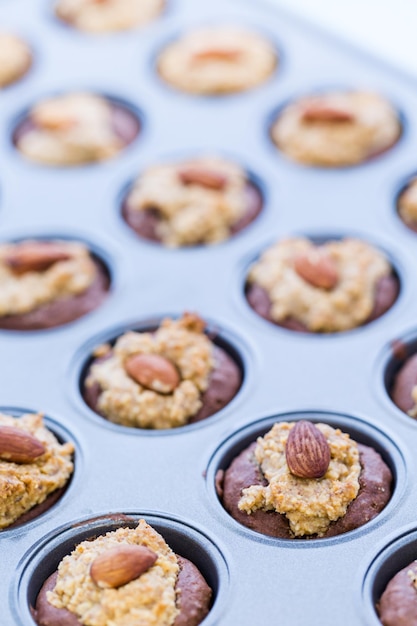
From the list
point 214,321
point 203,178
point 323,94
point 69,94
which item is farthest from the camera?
point 69,94

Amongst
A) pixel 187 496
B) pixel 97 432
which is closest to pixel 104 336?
pixel 97 432

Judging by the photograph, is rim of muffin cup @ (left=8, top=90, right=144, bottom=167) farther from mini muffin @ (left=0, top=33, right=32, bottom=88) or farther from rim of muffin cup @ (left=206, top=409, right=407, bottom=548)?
rim of muffin cup @ (left=206, top=409, right=407, bottom=548)

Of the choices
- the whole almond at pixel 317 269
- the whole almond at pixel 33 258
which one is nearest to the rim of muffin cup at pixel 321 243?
the whole almond at pixel 317 269

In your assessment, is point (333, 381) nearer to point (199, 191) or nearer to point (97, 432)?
point (97, 432)

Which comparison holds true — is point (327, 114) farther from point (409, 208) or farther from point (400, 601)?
point (400, 601)

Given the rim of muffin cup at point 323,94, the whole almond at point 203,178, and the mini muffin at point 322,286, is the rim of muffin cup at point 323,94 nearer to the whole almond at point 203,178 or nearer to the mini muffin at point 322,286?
the whole almond at point 203,178

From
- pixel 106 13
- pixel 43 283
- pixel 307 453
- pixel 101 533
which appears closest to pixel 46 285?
pixel 43 283
